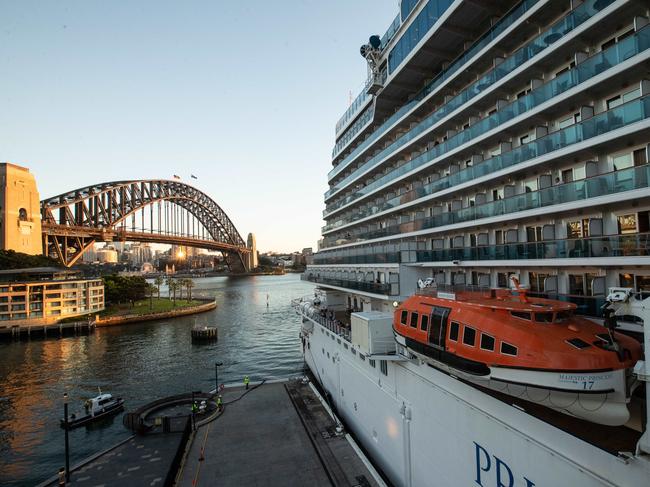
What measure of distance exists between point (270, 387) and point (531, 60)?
23635 mm

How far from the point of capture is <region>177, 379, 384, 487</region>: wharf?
47.2 feet

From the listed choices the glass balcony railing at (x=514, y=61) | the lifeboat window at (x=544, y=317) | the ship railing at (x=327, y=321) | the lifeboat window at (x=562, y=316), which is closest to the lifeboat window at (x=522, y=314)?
the lifeboat window at (x=544, y=317)

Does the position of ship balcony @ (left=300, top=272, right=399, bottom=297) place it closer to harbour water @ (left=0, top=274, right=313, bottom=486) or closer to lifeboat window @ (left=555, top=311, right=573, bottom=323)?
lifeboat window @ (left=555, top=311, right=573, bottom=323)

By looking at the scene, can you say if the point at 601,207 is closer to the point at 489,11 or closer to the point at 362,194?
the point at 489,11

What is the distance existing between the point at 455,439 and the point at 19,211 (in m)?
85.1

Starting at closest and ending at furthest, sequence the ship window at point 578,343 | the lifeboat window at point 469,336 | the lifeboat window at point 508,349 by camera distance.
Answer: the ship window at point 578,343 < the lifeboat window at point 508,349 < the lifeboat window at point 469,336

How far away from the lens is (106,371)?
113 ft

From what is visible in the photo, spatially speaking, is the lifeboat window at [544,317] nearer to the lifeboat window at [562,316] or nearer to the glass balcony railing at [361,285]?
the lifeboat window at [562,316]

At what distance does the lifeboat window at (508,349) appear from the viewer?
7.83m

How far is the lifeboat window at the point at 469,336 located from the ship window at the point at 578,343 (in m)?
2.07

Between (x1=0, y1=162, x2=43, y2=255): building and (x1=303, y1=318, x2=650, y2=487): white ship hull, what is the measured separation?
76.6 m

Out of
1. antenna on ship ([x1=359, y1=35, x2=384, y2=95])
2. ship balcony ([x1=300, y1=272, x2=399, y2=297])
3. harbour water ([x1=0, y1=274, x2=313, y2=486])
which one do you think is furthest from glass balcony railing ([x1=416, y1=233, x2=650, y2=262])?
harbour water ([x1=0, y1=274, x2=313, y2=486])

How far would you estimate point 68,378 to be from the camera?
1281 inches

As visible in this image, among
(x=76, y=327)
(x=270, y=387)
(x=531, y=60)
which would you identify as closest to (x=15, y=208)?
(x=76, y=327)
